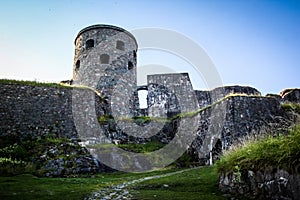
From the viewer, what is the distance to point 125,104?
72.0ft

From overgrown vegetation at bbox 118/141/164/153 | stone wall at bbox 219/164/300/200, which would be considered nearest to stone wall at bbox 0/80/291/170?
overgrown vegetation at bbox 118/141/164/153

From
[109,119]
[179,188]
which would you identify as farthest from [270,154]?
[109,119]

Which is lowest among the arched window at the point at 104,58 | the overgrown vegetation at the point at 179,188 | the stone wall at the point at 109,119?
the overgrown vegetation at the point at 179,188

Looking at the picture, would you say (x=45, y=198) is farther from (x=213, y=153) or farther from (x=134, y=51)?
(x=134, y=51)

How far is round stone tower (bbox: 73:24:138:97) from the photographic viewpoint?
22391 mm

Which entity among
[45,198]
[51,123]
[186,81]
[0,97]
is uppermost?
[186,81]

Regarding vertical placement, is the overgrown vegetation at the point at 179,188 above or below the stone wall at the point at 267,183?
below

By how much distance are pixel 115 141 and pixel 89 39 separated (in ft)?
35.7

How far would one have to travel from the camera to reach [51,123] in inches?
648

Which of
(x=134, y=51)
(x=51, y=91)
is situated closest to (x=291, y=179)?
(x=51, y=91)

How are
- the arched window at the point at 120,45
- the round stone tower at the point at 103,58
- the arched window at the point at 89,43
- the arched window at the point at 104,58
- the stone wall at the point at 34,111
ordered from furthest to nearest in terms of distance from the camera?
the arched window at the point at 120,45
the arched window at the point at 89,43
the arched window at the point at 104,58
the round stone tower at the point at 103,58
the stone wall at the point at 34,111

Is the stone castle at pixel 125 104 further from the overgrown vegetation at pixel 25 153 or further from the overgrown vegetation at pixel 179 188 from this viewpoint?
the overgrown vegetation at pixel 179 188

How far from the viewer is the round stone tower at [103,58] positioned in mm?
22391

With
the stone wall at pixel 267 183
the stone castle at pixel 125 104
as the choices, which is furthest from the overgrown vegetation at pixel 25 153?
the stone wall at pixel 267 183
